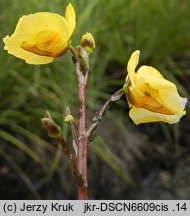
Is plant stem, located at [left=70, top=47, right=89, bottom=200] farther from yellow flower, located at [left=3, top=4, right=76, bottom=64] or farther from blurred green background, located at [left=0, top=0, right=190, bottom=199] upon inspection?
blurred green background, located at [left=0, top=0, right=190, bottom=199]

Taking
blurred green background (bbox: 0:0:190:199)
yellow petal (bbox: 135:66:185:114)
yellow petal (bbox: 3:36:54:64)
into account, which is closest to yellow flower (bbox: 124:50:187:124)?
yellow petal (bbox: 135:66:185:114)

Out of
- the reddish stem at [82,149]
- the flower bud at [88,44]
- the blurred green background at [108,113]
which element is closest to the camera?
the reddish stem at [82,149]

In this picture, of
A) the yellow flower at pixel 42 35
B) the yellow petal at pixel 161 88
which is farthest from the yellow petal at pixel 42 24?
the yellow petal at pixel 161 88

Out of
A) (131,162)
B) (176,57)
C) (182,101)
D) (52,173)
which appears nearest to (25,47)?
(182,101)

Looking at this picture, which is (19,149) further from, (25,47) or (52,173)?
(25,47)

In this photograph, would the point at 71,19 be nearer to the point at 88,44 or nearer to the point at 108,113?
the point at 88,44

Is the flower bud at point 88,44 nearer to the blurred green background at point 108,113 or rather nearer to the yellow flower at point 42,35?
the yellow flower at point 42,35
